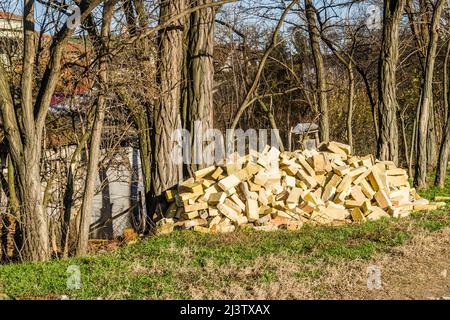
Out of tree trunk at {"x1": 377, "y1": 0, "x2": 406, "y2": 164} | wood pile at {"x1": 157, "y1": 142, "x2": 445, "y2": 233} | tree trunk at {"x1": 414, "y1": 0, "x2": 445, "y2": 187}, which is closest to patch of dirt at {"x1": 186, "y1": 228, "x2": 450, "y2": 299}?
wood pile at {"x1": 157, "y1": 142, "x2": 445, "y2": 233}

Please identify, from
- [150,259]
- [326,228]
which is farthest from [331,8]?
[150,259]

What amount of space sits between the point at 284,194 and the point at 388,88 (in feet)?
18.5

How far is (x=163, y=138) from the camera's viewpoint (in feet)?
37.9

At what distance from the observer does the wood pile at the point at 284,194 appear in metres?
10.7

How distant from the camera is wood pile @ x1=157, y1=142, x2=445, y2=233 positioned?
10.7m

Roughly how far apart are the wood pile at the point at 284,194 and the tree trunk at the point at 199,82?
25.5 inches

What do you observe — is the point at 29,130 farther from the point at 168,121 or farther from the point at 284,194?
the point at 284,194

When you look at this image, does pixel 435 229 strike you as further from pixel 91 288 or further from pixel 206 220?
pixel 91 288

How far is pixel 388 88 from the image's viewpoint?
1570cm

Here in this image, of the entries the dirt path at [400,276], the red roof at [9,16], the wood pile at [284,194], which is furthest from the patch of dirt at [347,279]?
the red roof at [9,16]

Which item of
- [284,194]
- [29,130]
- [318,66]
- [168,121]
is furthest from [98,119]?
[318,66]

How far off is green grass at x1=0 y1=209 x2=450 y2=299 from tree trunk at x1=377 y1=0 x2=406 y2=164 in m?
4.95

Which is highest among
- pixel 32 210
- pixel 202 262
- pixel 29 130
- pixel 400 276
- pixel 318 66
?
pixel 318 66

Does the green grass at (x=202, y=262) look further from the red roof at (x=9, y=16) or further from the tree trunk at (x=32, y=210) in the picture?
the red roof at (x=9, y=16)
